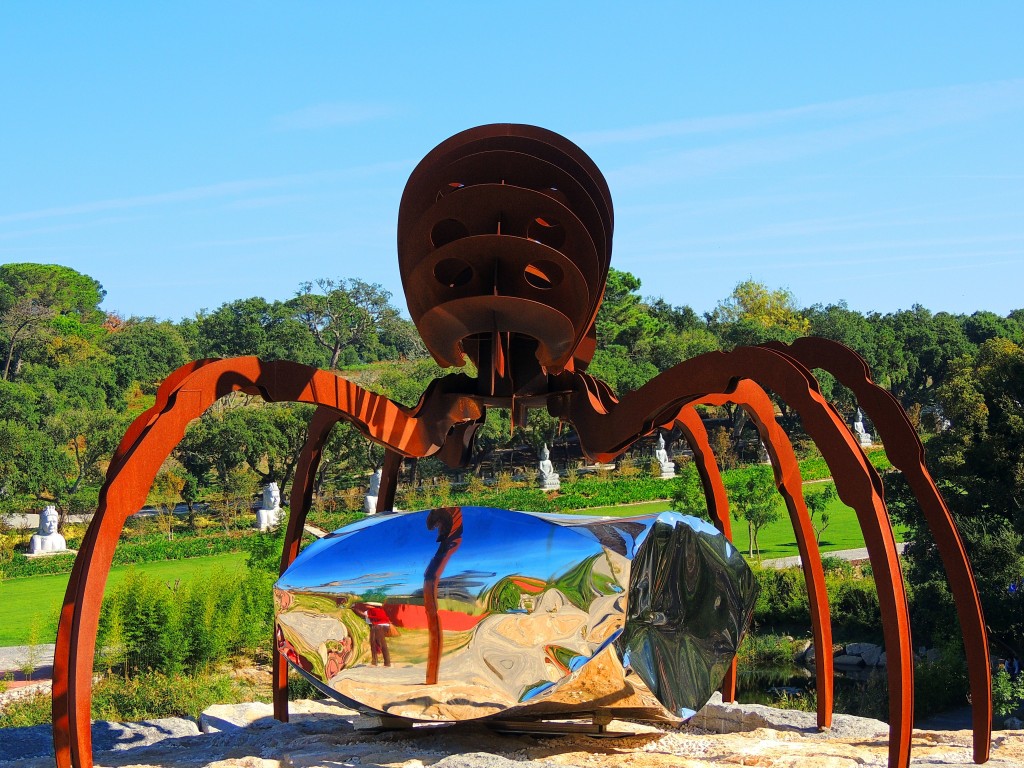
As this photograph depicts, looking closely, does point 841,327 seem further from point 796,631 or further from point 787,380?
point 787,380

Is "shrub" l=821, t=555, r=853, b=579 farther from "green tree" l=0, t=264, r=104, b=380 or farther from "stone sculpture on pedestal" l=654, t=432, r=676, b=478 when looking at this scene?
"green tree" l=0, t=264, r=104, b=380

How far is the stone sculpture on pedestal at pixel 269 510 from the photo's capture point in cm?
3062

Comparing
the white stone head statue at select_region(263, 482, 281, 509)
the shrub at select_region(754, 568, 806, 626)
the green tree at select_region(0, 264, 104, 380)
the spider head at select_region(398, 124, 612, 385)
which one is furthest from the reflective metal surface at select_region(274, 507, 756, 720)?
the green tree at select_region(0, 264, 104, 380)

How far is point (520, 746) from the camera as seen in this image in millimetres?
7184

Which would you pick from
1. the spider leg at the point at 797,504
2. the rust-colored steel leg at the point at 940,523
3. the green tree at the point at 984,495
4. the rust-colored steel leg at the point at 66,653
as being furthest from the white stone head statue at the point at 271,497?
the rust-colored steel leg at the point at 940,523

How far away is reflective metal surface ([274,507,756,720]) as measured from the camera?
6262 mm

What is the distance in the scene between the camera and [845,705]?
43.8 ft

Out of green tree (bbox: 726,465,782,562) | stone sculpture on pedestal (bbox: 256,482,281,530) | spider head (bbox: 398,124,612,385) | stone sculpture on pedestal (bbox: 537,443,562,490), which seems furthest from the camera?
stone sculpture on pedestal (bbox: 537,443,562,490)

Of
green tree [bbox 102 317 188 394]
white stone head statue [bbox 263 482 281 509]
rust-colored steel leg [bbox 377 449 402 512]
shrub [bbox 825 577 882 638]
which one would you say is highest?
green tree [bbox 102 317 188 394]

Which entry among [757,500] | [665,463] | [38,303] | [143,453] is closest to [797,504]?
[143,453]

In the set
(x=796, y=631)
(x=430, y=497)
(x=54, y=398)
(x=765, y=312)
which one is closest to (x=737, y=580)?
(x=796, y=631)

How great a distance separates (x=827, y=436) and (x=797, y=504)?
1.87m

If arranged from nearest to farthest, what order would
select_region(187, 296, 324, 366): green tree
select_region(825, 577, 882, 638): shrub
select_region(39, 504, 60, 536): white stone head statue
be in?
select_region(825, 577, 882, 638): shrub < select_region(39, 504, 60, 536): white stone head statue < select_region(187, 296, 324, 366): green tree

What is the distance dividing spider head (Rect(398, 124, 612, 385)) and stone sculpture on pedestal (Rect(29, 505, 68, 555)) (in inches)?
918
